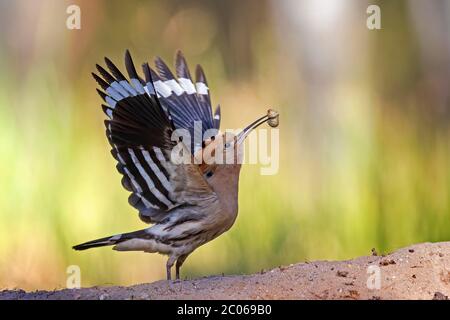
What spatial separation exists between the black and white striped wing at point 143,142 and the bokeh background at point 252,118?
4.73 ft

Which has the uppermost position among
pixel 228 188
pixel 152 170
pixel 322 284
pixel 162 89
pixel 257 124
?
pixel 162 89

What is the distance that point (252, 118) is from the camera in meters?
6.05

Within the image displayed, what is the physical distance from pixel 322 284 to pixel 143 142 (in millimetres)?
1204

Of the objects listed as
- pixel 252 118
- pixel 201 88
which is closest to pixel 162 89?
pixel 201 88

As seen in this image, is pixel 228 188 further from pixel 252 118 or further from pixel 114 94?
pixel 252 118

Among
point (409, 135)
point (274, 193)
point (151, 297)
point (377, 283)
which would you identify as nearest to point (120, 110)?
point (151, 297)

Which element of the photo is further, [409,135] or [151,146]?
[409,135]

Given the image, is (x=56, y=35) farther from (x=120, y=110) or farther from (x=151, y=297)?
(x=151, y=297)

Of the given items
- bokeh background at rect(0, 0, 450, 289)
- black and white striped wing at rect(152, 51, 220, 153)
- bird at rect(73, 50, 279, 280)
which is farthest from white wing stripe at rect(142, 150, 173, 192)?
bokeh background at rect(0, 0, 450, 289)

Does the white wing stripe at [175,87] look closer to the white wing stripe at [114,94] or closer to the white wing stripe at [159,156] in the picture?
the white wing stripe at [114,94]

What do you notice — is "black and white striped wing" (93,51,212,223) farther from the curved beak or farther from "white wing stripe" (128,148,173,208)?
the curved beak
